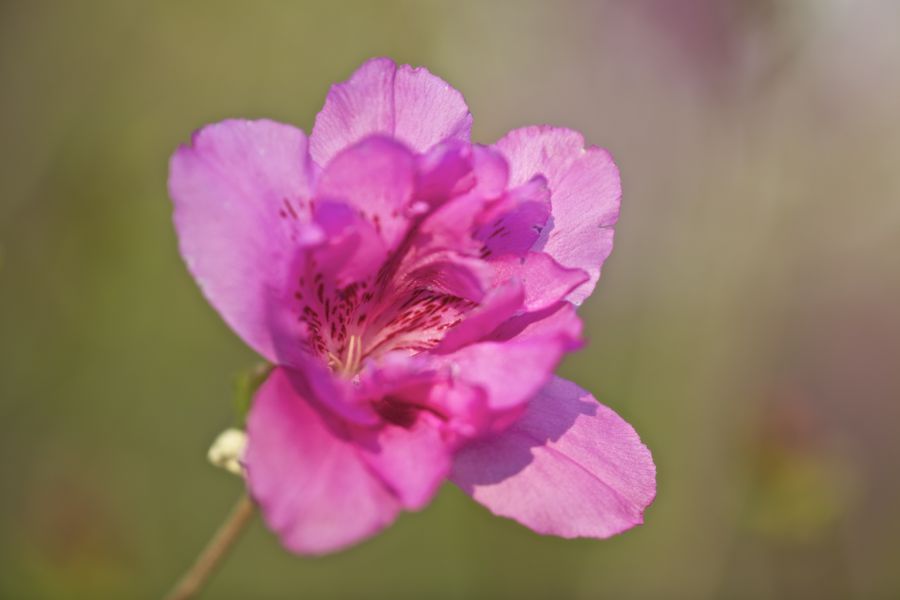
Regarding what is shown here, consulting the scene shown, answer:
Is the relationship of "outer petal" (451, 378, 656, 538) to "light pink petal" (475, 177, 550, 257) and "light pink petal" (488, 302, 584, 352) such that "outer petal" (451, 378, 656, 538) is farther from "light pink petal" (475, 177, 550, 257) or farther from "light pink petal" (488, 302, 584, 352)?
"light pink petal" (475, 177, 550, 257)

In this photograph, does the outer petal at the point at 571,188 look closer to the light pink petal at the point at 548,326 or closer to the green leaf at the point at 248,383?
the light pink petal at the point at 548,326

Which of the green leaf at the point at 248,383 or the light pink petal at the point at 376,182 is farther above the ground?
the light pink petal at the point at 376,182

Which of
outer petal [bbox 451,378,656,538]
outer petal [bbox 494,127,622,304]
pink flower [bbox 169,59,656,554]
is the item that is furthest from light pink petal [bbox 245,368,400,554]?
outer petal [bbox 494,127,622,304]

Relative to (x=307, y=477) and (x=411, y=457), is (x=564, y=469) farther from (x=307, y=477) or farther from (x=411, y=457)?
(x=307, y=477)

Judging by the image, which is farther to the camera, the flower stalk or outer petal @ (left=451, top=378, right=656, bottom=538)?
the flower stalk

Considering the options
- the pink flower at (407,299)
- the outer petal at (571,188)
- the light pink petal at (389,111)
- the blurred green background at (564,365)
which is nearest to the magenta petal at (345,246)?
the pink flower at (407,299)

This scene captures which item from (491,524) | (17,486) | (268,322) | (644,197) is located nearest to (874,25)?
(644,197)

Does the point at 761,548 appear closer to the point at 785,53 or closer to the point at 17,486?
the point at 785,53
